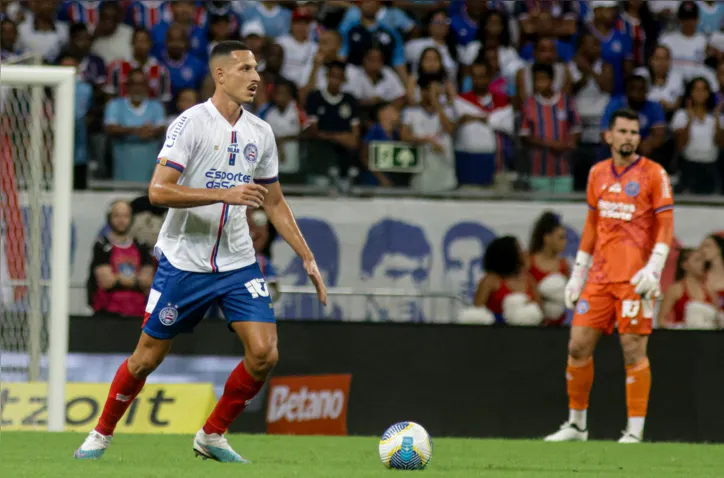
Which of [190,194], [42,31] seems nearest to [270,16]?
[42,31]

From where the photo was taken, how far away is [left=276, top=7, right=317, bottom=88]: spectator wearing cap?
45.3 feet

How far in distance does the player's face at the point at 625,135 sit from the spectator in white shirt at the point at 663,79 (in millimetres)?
4802

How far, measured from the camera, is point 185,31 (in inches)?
556

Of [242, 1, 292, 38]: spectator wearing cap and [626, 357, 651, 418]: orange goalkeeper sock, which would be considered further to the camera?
[242, 1, 292, 38]: spectator wearing cap

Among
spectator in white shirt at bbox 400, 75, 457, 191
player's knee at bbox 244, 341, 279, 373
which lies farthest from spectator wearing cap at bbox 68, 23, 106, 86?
player's knee at bbox 244, 341, 279, 373

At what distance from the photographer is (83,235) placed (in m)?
12.1

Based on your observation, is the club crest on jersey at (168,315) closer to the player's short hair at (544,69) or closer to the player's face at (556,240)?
the player's face at (556,240)

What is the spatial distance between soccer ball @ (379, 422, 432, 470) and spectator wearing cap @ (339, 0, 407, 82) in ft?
25.8

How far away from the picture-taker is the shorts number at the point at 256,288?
21.6ft

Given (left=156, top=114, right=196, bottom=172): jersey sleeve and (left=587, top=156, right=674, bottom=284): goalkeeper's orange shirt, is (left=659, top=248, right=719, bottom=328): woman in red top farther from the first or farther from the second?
(left=156, top=114, right=196, bottom=172): jersey sleeve

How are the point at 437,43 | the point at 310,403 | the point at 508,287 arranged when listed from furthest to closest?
1. the point at 437,43
2. the point at 508,287
3. the point at 310,403

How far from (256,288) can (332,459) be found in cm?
129

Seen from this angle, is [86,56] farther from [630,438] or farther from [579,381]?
[630,438]

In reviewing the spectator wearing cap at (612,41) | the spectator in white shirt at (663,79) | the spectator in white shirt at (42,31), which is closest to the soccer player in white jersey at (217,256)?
the spectator in white shirt at (42,31)
